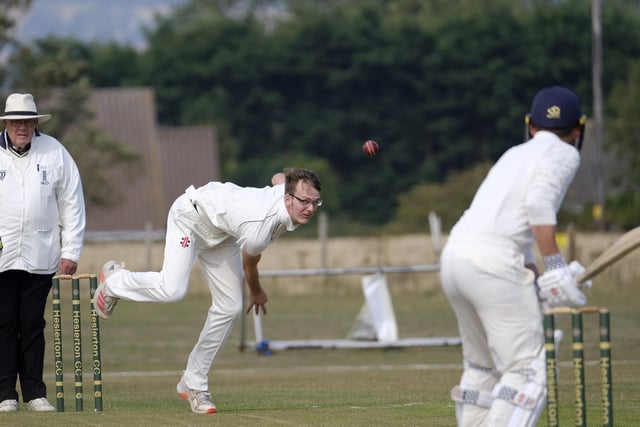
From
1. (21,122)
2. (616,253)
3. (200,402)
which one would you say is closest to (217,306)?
(200,402)

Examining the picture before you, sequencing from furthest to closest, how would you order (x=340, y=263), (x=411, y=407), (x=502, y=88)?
(x=502, y=88) → (x=340, y=263) → (x=411, y=407)

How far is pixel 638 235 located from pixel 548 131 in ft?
2.40

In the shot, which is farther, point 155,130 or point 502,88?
point 502,88

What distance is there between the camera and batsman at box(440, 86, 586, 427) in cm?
654

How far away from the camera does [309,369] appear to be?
1516 centimetres

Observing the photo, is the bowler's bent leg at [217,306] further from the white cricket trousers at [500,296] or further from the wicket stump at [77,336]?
the white cricket trousers at [500,296]

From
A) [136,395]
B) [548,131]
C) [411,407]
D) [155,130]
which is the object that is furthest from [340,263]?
[155,130]

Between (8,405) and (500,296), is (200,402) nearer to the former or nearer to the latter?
(8,405)

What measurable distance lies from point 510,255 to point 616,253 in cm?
58

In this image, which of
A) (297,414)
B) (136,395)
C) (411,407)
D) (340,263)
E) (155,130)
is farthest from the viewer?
(155,130)

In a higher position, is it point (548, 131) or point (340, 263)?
point (548, 131)

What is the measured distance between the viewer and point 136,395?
39.8ft

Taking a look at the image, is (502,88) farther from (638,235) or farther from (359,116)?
(638,235)

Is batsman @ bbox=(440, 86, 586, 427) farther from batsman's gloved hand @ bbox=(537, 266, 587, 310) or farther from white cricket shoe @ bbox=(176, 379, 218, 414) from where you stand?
white cricket shoe @ bbox=(176, 379, 218, 414)
